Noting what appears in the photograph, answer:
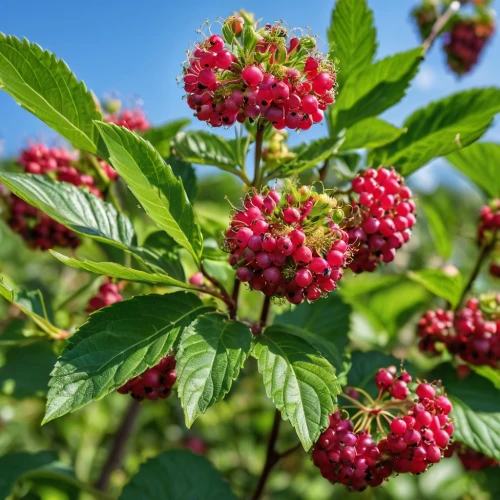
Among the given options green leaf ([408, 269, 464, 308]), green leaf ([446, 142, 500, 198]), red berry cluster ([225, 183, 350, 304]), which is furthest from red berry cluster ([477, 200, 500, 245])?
red berry cluster ([225, 183, 350, 304])

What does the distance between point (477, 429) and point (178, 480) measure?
101cm

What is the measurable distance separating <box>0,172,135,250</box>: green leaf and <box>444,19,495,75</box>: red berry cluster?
2.95 meters

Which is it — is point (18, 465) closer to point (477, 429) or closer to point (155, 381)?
point (155, 381)

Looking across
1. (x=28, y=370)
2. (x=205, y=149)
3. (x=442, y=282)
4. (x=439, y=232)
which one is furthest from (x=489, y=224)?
(x=28, y=370)

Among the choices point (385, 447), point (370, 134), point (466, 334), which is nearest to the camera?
point (385, 447)

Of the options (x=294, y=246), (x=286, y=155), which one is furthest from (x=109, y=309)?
(x=286, y=155)

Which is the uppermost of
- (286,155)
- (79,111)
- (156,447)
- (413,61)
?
(413,61)

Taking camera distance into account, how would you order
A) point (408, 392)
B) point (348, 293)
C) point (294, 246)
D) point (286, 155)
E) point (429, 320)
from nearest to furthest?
1. point (294, 246)
2. point (408, 392)
3. point (286, 155)
4. point (429, 320)
5. point (348, 293)

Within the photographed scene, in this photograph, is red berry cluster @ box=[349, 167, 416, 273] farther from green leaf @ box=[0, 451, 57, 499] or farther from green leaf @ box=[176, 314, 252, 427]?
green leaf @ box=[0, 451, 57, 499]

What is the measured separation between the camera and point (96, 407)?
358 cm

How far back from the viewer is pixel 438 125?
1.99 meters

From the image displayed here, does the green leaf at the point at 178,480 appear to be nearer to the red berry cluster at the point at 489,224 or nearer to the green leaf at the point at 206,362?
the green leaf at the point at 206,362

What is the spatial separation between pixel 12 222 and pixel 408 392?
169 cm

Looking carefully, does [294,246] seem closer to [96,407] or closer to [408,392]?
[408,392]
